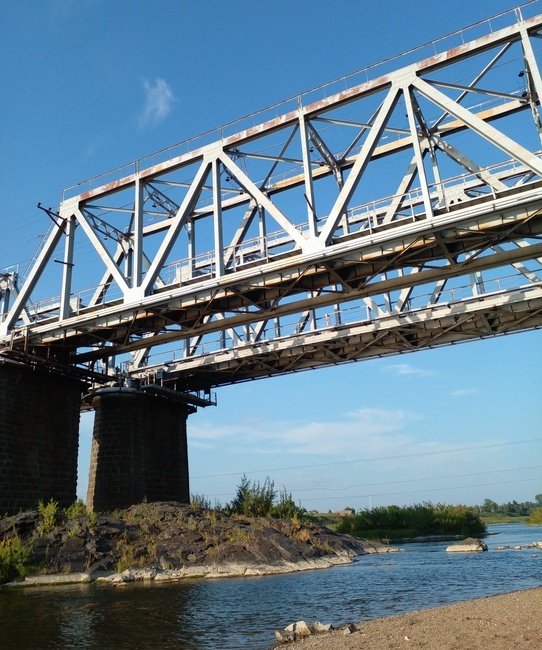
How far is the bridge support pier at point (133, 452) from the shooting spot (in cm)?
3606

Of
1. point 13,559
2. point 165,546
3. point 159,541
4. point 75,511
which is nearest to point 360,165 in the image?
point 165,546

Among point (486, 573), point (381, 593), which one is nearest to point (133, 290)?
point (381, 593)

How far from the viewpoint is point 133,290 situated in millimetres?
25672

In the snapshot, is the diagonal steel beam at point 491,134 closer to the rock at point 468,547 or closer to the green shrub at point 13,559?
the rock at point 468,547

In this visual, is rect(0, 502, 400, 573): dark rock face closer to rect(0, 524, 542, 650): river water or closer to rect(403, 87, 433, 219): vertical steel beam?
rect(0, 524, 542, 650): river water

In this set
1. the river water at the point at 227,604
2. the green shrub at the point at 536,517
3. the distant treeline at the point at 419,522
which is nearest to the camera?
the river water at the point at 227,604

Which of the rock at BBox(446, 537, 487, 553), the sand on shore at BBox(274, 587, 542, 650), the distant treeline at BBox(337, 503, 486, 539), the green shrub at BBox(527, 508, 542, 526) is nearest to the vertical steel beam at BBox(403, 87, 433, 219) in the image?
the sand on shore at BBox(274, 587, 542, 650)

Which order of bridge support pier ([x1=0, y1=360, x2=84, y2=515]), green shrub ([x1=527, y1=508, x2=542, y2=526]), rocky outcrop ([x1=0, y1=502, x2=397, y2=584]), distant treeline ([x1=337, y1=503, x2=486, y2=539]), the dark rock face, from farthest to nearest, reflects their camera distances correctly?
green shrub ([x1=527, y1=508, x2=542, y2=526]), distant treeline ([x1=337, y1=503, x2=486, y2=539]), bridge support pier ([x1=0, y1=360, x2=84, y2=515]), the dark rock face, rocky outcrop ([x1=0, y1=502, x2=397, y2=584])

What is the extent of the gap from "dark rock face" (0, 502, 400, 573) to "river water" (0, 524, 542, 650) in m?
2.37

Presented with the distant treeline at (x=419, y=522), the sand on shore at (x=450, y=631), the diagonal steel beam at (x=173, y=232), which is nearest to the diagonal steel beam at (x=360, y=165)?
the diagonal steel beam at (x=173, y=232)

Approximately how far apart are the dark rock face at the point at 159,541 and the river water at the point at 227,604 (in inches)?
93.4

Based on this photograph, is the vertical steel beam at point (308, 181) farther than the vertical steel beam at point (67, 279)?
No

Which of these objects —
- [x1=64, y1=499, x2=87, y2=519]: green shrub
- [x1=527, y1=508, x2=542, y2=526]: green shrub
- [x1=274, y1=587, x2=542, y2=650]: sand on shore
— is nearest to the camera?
[x1=274, y1=587, x2=542, y2=650]: sand on shore

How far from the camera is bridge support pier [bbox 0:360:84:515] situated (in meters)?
28.7
